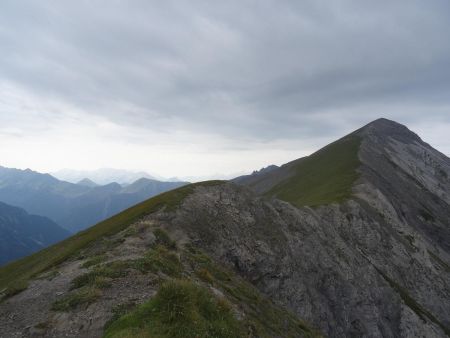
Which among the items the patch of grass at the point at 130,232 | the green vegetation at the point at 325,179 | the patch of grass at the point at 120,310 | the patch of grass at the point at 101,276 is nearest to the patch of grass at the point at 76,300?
the patch of grass at the point at 101,276

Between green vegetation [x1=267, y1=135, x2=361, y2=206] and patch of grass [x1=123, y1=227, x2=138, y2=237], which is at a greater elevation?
green vegetation [x1=267, y1=135, x2=361, y2=206]

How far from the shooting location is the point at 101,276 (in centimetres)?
2078

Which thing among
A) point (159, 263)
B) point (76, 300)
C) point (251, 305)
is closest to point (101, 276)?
point (76, 300)

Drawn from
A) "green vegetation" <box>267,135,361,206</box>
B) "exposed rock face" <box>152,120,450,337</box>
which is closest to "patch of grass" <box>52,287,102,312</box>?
→ "exposed rock face" <box>152,120,450,337</box>

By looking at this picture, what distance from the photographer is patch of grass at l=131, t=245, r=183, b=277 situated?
22658 millimetres

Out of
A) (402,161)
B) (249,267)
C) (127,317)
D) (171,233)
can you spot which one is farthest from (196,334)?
(402,161)

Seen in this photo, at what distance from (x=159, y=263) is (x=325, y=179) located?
100 meters

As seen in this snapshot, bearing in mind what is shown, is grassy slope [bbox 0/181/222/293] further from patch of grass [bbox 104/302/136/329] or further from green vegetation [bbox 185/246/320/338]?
patch of grass [bbox 104/302/136/329]

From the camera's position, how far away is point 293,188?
124m

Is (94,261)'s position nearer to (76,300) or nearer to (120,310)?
(76,300)

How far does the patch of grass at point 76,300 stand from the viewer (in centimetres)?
1792

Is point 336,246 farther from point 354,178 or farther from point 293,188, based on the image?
point 293,188

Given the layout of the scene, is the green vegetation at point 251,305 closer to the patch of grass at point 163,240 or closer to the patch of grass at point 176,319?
the patch of grass at point 163,240

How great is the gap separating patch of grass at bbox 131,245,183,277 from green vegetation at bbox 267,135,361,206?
174 feet
